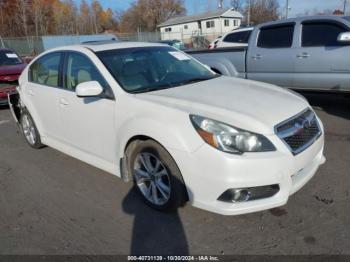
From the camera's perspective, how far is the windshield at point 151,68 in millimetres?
3725

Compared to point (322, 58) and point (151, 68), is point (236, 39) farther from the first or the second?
point (151, 68)

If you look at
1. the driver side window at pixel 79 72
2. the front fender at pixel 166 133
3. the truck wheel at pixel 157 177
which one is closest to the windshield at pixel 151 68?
the driver side window at pixel 79 72

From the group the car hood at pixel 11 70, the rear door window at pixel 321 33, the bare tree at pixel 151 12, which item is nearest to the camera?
the rear door window at pixel 321 33

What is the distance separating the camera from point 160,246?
2.92 metres

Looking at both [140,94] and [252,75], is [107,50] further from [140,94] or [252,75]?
[252,75]

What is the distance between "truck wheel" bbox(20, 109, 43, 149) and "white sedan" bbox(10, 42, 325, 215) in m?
0.64

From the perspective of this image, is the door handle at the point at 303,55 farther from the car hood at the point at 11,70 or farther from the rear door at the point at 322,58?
the car hood at the point at 11,70

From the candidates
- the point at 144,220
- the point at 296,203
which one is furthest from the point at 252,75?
the point at 144,220

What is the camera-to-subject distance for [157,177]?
335cm

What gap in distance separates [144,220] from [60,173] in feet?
5.94

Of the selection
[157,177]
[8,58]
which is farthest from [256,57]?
[8,58]

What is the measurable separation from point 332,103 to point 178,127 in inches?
227

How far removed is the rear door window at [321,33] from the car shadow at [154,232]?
4859 millimetres

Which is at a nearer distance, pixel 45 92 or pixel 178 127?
pixel 178 127
